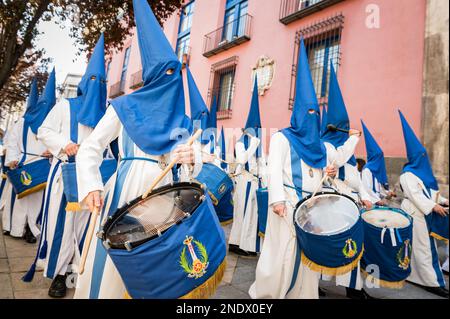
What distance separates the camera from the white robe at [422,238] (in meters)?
4.38

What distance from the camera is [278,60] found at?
9164mm

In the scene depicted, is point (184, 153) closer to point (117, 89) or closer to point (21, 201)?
point (21, 201)

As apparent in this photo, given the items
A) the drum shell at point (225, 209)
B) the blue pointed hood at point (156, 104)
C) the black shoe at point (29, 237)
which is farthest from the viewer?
the drum shell at point (225, 209)

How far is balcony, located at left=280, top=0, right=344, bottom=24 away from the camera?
8.13 meters

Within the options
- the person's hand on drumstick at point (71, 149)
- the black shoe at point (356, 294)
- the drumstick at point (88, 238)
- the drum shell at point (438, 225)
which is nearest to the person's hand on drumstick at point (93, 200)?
the drumstick at point (88, 238)

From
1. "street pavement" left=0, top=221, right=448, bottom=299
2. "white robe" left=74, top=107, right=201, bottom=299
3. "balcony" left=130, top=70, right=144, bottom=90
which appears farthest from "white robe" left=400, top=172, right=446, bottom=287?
"balcony" left=130, top=70, right=144, bottom=90

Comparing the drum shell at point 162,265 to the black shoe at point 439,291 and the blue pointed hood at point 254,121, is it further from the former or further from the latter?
the blue pointed hood at point 254,121

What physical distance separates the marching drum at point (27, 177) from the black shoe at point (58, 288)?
170 cm

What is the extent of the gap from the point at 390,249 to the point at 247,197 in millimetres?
2621

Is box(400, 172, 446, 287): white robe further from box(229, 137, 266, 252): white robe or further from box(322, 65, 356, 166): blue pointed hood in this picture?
box(229, 137, 266, 252): white robe

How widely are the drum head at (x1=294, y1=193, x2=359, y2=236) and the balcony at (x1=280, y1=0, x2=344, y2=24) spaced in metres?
6.86

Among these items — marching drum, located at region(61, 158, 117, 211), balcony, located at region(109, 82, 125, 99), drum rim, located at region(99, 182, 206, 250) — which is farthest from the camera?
balcony, located at region(109, 82, 125, 99)

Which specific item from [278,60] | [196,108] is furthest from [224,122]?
[196,108]

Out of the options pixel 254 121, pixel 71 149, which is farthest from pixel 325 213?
pixel 254 121
